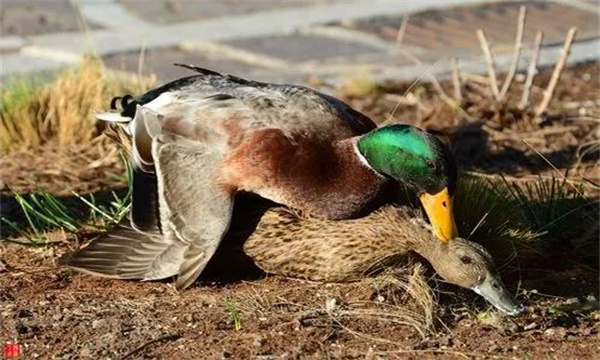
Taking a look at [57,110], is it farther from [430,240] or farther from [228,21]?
[228,21]

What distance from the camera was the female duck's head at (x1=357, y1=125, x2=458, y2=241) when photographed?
4523 millimetres

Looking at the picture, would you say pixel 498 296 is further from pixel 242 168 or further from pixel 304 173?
pixel 242 168

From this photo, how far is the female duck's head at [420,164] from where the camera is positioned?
452 cm

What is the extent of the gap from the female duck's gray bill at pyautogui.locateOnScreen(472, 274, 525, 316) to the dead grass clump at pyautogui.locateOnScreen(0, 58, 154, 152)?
2353 millimetres

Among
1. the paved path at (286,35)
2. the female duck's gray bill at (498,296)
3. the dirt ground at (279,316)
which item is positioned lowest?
the paved path at (286,35)

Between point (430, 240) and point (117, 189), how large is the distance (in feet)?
5.51

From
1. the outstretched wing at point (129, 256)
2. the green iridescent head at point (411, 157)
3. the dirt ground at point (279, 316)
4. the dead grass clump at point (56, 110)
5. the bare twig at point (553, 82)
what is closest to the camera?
the dirt ground at point (279, 316)

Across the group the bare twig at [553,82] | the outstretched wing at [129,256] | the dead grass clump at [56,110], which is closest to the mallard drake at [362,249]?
the outstretched wing at [129,256]

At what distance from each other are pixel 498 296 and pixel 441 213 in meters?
0.33

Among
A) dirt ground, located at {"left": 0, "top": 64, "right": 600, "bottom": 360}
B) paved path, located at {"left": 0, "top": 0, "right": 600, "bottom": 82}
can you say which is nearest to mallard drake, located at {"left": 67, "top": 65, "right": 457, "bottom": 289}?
dirt ground, located at {"left": 0, "top": 64, "right": 600, "bottom": 360}

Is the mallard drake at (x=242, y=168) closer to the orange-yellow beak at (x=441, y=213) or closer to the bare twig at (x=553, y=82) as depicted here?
the orange-yellow beak at (x=441, y=213)

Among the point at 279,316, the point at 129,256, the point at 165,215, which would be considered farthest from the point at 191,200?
the point at 279,316

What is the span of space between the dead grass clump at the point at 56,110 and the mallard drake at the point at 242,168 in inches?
55.4

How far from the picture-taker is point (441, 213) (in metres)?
4.61
